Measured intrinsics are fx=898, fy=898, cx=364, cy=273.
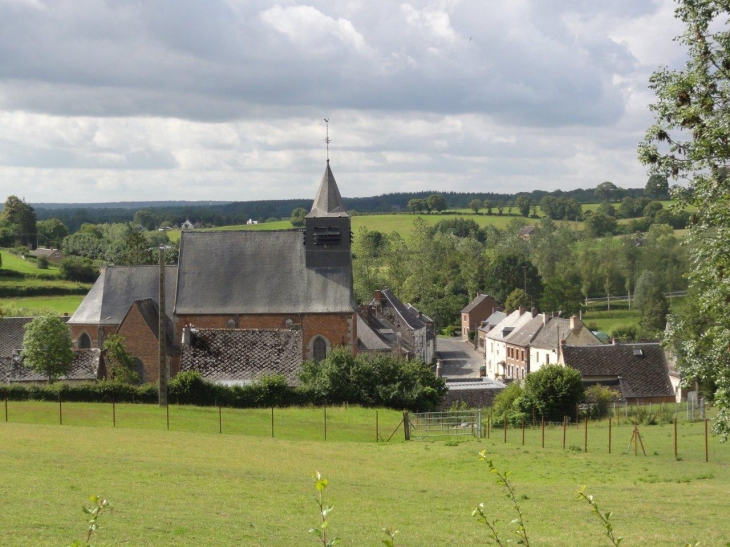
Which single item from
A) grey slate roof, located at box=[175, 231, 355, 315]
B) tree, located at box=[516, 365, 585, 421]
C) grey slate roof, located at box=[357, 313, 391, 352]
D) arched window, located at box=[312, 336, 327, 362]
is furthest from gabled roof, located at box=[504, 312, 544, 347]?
tree, located at box=[516, 365, 585, 421]

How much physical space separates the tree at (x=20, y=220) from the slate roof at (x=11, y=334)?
87803 millimetres

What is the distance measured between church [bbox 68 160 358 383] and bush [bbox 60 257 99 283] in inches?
2292

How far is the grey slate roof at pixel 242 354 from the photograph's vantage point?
4888 centimetres

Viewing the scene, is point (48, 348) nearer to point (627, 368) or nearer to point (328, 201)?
point (328, 201)

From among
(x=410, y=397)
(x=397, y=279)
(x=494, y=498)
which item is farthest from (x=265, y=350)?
(x=397, y=279)

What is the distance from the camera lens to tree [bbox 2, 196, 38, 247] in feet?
469

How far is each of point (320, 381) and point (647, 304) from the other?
57780 mm

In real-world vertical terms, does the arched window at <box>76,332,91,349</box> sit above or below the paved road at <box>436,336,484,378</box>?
above

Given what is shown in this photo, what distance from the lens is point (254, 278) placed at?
55.1 m

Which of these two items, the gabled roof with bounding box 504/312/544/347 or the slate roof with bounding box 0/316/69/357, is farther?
the gabled roof with bounding box 504/312/544/347


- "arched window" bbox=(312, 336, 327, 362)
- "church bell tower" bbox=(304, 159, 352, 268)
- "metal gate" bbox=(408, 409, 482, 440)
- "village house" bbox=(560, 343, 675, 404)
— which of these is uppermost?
"church bell tower" bbox=(304, 159, 352, 268)

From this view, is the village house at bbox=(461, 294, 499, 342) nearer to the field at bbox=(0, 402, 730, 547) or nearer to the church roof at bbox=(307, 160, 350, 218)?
the church roof at bbox=(307, 160, 350, 218)

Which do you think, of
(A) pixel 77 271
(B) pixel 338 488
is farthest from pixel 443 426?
(A) pixel 77 271

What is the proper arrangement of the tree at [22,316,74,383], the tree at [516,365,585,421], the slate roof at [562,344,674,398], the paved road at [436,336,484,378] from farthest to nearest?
the paved road at [436,336,484,378] → the slate roof at [562,344,674,398] → the tree at [22,316,74,383] → the tree at [516,365,585,421]
